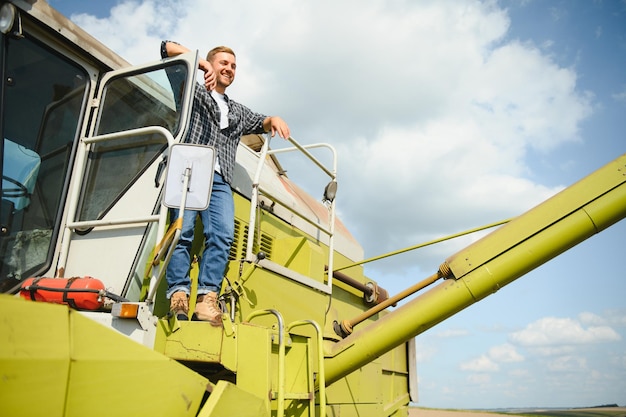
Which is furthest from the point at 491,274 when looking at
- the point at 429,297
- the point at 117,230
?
the point at 117,230

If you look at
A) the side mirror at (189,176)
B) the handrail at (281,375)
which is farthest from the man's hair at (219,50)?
the handrail at (281,375)

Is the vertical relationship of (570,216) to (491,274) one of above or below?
above

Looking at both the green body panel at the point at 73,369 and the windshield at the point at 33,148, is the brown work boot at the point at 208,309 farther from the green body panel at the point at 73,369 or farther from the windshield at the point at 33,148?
the windshield at the point at 33,148

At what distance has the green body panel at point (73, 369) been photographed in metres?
1.48

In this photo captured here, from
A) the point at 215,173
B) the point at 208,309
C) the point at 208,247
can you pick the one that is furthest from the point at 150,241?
the point at 215,173

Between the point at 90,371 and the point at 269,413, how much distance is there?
3.50ft

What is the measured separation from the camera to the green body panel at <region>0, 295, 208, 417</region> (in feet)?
4.86

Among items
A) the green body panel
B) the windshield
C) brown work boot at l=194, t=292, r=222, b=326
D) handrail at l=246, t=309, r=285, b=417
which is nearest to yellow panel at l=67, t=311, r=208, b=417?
the green body panel

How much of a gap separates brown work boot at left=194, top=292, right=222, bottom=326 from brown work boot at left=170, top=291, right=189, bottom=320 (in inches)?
3.2

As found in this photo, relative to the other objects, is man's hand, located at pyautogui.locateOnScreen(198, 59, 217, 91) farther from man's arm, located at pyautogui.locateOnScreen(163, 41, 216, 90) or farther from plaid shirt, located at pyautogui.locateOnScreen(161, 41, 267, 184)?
plaid shirt, located at pyautogui.locateOnScreen(161, 41, 267, 184)

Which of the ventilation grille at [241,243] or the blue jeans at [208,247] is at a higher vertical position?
the ventilation grille at [241,243]

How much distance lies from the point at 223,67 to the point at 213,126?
458 millimetres

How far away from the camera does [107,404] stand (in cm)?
171

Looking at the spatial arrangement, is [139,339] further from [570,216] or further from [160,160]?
[570,216]
